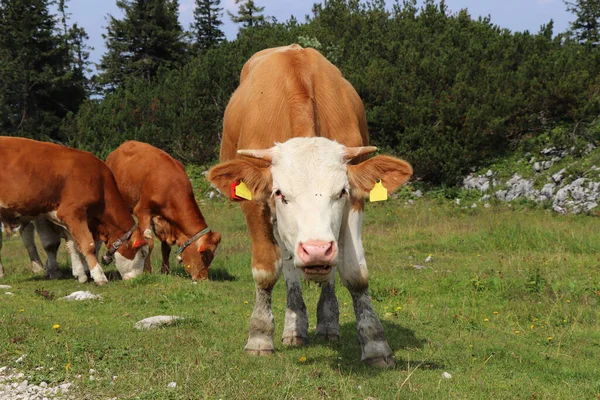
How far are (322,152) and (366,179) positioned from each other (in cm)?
45

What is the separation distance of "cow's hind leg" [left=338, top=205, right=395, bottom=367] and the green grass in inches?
6.4

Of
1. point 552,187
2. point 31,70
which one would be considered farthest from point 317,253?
point 31,70

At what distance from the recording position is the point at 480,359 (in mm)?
5605

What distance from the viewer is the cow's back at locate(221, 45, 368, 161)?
543cm

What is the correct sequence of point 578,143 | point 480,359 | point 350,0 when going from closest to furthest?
point 480,359 → point 578,143 → point 350,0

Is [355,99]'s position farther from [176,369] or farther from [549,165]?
[549,165]

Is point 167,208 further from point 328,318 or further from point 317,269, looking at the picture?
point 317,269

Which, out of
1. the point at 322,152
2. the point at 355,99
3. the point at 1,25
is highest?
the point at 1,25

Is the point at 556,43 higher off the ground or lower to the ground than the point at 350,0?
lower

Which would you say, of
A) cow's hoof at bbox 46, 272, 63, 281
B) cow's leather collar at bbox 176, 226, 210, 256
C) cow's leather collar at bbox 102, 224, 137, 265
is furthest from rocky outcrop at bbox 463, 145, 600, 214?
cow's hoof at bbox 46, 272, 63, 281

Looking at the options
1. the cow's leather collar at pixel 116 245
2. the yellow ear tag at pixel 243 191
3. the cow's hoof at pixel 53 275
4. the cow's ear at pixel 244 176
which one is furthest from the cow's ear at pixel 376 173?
the cow's hoof at pixel 53 275

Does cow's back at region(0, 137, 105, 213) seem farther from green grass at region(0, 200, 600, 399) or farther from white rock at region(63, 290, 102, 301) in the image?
white rock at region(63, 290, 102, 301)

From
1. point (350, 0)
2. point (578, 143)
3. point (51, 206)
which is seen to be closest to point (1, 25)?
point (350, 0)

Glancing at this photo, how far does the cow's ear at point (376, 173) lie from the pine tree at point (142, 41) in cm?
3288
